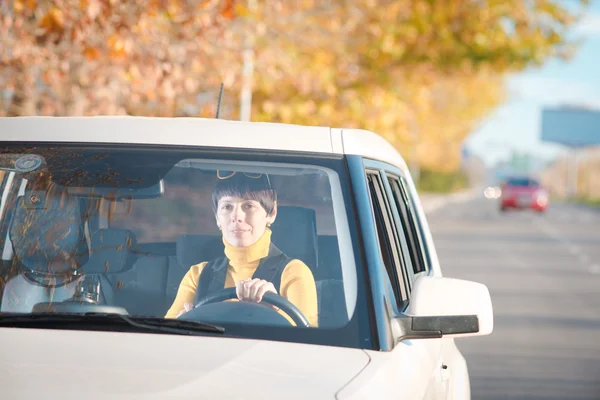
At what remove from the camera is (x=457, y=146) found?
103 meters

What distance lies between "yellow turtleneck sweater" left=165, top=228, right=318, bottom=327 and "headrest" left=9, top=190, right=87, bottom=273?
348 millimetres

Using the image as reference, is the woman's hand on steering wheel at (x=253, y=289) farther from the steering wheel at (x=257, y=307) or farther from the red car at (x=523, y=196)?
the red car at (x=523, y=196)

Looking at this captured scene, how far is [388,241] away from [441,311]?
81 cm

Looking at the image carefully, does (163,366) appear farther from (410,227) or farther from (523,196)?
(523,196)

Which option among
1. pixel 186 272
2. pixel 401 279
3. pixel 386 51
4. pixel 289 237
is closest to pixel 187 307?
pixel 186 272

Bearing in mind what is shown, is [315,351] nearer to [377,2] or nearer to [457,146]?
[377,2]

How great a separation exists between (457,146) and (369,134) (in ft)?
327

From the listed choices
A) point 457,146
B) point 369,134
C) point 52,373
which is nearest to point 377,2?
point 369,134

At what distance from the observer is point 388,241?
4266 mm

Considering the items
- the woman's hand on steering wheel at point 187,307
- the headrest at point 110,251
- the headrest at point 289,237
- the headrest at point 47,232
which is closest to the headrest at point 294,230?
the headrest at point 289,237

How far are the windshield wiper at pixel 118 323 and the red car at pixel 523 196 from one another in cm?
5319

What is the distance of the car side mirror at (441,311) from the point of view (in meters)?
3.48

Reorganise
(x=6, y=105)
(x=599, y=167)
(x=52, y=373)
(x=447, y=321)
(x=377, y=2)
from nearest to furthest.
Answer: (x=52, y=373), (x=447, y=321), (x=6, y=105), (x=377, y=2), (x=599, y=167)

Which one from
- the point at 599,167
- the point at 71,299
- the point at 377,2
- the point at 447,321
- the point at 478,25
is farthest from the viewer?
the point at 599,167
